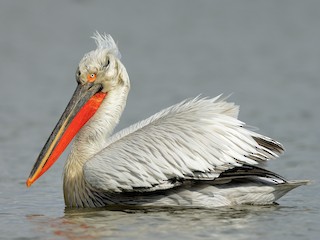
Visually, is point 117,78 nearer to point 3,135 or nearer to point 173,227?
point 173,227

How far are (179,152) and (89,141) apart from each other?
0.87 meters

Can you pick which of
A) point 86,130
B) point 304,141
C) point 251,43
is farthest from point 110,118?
point 251,43

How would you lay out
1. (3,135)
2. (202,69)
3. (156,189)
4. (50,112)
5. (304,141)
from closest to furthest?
(156,189) < (304,141) < (3,135) < (50,112) < (202,69)

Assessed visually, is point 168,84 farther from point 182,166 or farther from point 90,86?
point 182,166

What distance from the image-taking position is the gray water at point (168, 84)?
6.50 m

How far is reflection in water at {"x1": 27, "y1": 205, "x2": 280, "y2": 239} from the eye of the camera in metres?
6.11

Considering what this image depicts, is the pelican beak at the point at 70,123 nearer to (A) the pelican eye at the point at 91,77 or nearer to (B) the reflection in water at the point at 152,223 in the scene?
(A) the pelican eye at the point at 91,77

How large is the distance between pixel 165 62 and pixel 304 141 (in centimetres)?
514

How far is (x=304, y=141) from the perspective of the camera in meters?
9.89

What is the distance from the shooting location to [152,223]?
21.1 ft

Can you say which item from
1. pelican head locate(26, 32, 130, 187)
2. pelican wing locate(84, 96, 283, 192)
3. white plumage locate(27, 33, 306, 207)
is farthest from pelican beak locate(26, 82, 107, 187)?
pelican wing locate(84, 96, 283, 192)

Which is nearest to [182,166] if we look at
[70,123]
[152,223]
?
[152,223]

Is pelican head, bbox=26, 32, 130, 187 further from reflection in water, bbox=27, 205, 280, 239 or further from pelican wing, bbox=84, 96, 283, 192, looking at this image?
reflection in water, bbox=27, 205, 280, 239

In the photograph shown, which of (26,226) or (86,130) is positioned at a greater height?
(86,130)
